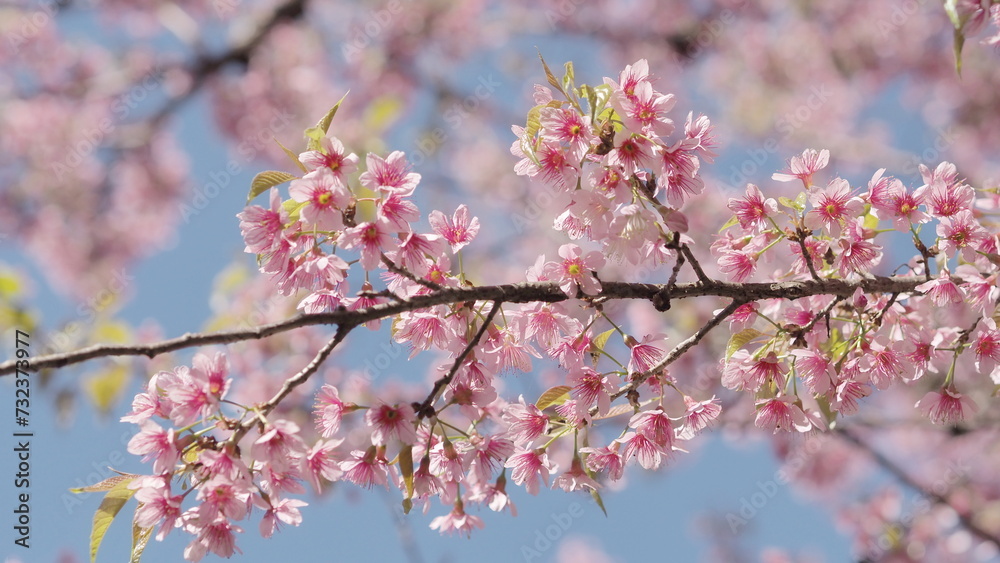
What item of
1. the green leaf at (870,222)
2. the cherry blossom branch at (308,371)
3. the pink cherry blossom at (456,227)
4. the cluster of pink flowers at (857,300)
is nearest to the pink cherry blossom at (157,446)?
the cherry blossom branch at (308,371)

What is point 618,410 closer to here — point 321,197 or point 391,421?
point 391,421

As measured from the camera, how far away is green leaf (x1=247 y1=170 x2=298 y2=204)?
1.40 metres

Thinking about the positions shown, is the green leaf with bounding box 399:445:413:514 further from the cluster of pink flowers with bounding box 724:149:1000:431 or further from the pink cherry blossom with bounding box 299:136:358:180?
the cluster of pink flowers with bounding box 724:149:1000:431

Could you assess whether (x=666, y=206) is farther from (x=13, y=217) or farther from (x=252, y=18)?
(x=13, y=217)

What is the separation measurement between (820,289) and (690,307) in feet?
12.6

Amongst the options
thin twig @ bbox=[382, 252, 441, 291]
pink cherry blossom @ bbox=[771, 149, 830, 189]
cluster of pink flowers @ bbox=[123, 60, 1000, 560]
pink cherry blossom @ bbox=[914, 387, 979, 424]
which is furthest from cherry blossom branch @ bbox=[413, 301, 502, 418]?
pink cherry blossom @ bbox=[914, 387, 979, 424]

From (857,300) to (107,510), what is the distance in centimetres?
155

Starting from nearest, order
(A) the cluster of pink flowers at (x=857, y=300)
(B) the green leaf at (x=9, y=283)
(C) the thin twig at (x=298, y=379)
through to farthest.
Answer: (C) the thin twig at (x=298, y=379)
(A) the cluster of pink flowers at (x=857, y=300)
(B) the green leaf at (x=9, y=283)

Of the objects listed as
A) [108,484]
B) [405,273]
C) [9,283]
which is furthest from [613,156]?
[9,283]

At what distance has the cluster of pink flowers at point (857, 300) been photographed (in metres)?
1.59

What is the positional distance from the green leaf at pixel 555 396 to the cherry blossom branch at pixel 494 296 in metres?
0.20

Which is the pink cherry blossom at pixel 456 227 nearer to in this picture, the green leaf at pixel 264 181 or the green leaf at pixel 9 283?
the green leaf at pixel 264 181

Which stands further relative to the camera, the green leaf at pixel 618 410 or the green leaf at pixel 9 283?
the green leaf at pixel 9 283

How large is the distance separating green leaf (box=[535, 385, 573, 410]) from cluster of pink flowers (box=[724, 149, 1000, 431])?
0.36m
